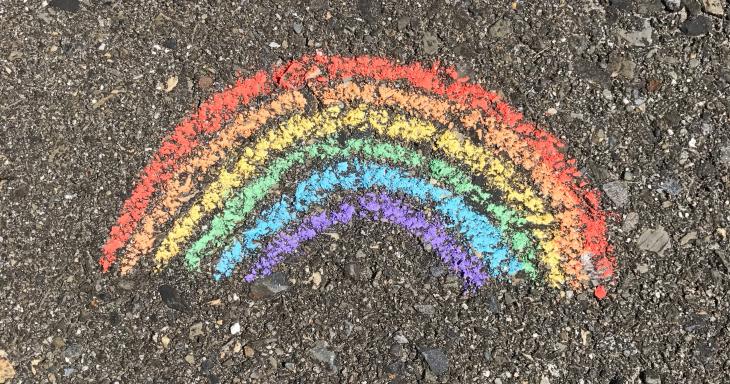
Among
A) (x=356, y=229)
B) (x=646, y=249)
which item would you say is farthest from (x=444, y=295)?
(x=646, y=249)

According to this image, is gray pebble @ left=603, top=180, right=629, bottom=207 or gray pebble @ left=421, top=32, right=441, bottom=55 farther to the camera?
gray pebble @ left=421, top=32, right=441, bottom=55

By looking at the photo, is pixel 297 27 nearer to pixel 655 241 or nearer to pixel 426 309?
pixel 426 309

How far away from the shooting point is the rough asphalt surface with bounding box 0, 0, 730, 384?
2414 millimetres

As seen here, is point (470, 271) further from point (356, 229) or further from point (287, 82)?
point (287, 82)

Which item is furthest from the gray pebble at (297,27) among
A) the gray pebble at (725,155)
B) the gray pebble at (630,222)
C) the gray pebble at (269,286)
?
the gray pebble at (725,155)

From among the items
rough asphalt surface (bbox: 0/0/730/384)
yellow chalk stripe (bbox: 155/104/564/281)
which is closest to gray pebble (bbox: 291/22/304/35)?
rough asphalt surface (bbox: 0/0/730/384)

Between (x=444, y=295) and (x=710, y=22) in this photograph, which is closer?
(x=444, y=295)

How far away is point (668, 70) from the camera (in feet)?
8.48

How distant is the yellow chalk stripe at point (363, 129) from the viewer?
2.50 metres

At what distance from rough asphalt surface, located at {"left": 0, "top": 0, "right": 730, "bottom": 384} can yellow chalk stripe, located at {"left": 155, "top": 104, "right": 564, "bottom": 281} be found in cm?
18

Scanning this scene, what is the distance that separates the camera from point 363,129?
2545 millimetres

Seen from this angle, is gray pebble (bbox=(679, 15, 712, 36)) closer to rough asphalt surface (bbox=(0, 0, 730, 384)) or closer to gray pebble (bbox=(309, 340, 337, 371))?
rough asphalt surface (bbox=(0, 0, 730, 384))

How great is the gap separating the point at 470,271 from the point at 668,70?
1.12 m

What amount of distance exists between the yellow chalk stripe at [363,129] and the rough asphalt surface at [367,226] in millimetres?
178
